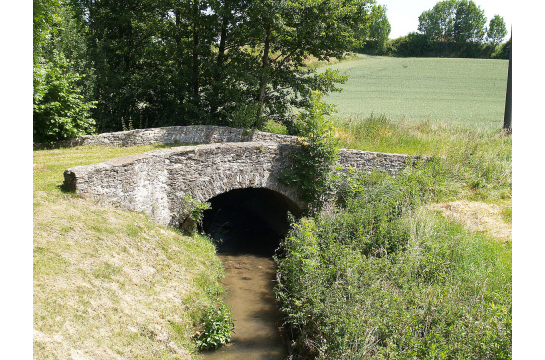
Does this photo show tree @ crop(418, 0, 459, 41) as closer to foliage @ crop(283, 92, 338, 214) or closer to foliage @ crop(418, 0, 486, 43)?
foliage @ crop(418, 0, 486, 43)

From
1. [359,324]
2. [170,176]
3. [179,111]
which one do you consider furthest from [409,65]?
[359,324]

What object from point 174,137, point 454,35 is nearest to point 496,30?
point 454,35

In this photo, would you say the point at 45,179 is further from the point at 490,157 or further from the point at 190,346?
the point at 490,157

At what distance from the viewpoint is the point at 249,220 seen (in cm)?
1590

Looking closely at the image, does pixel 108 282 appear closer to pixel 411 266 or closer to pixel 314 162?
pixel 411 266

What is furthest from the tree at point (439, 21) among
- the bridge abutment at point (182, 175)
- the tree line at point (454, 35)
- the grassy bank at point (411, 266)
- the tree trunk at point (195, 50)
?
the bridge abutment at point (182, 175)

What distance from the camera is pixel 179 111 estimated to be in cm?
1714

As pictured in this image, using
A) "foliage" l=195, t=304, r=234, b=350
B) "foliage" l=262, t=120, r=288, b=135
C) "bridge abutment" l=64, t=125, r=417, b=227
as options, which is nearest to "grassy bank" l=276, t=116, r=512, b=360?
"foliage" l=195, t=304, r=234, b=350

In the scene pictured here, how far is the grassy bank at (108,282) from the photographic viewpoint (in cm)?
573

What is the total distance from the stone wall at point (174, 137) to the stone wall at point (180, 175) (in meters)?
2.39

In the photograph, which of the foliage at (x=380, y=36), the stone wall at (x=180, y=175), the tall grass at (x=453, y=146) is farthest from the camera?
the foliage at (x=380, y=36)

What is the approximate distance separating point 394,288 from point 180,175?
→ 19.4ft

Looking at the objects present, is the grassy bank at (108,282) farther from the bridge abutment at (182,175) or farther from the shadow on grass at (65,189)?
the bridge abutment at (182,175)

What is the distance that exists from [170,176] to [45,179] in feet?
9.22
